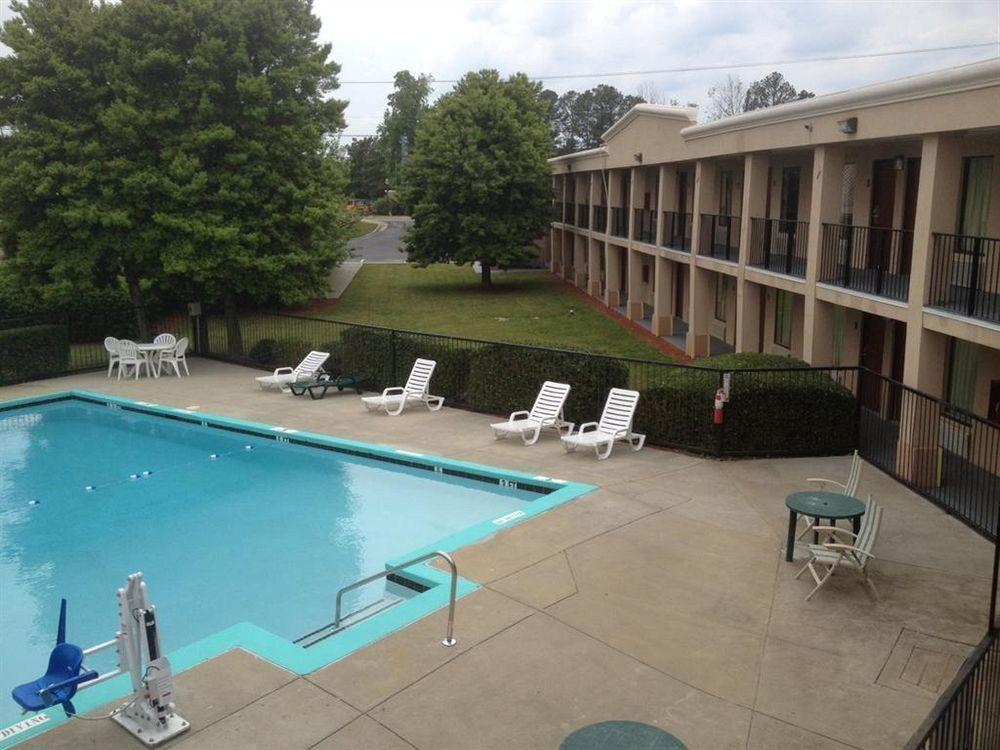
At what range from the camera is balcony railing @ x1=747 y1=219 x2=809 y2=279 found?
18750 mm

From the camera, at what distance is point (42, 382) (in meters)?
22.7

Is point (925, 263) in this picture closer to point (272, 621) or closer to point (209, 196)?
point (272, 621)

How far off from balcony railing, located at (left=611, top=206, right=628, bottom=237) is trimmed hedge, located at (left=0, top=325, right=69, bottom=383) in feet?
65.5

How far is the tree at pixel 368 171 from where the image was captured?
320 feet

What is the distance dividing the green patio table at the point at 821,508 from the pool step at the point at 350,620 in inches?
168

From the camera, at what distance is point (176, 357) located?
2342cm

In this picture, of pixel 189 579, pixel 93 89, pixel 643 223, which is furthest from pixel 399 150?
pixel 189 579

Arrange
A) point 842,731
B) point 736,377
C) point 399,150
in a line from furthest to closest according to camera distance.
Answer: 1. point 399,150
2. point 736,377
3. point 842,731

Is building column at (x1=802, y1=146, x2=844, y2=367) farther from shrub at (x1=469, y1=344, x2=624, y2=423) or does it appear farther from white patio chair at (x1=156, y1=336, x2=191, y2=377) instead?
white patio chair at (x1=156, y1=336, x2=191, y2=377)

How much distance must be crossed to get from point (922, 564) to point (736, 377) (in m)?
5.09

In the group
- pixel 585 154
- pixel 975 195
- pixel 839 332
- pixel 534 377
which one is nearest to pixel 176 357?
pixel 534 377

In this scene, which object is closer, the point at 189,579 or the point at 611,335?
the point at 189,579

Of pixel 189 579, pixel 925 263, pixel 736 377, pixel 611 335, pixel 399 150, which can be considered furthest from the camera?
pixel 399 150

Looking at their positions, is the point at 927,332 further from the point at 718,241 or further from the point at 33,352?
the point at 33,352
